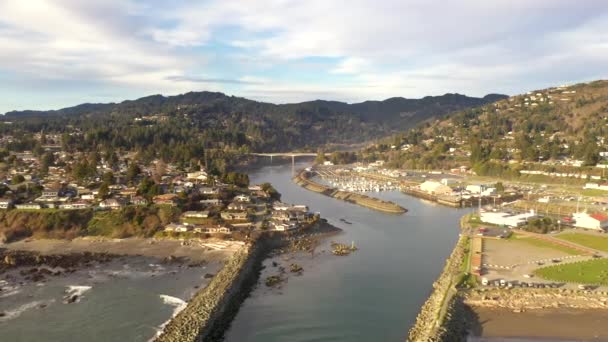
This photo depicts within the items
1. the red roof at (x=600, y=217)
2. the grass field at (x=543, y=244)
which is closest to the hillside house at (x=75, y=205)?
the grass field at (x=543, y=244)

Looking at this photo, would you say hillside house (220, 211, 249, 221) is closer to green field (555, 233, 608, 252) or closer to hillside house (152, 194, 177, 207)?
hillside house (152, 194, 177, 207)

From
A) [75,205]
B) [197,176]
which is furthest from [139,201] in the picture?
[197,176]

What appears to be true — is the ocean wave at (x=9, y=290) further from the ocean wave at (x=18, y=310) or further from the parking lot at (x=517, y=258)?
the parking lot at (x=517, y=258)

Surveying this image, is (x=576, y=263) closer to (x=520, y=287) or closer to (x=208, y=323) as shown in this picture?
(x=520, y=287)

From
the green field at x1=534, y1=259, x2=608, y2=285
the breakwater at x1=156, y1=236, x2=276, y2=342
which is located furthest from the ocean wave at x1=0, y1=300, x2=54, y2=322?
the green field at x1=534, y1=259, x2=608, y2=285

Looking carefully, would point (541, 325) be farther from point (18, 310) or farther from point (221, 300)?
point (18, 310)

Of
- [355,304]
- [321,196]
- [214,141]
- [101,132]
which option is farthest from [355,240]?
[214,141]

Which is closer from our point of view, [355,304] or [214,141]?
[355,304]
